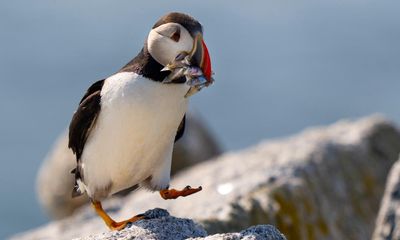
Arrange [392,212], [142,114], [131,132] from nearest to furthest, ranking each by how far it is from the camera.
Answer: [142,114], [131,132], [392,212]

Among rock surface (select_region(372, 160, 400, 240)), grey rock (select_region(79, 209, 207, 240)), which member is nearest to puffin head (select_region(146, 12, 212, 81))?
grey rock (select_region(79, 209, 207, 240))

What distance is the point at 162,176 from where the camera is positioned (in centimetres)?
1024

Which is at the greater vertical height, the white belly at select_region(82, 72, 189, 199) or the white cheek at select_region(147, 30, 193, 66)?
the white cheek at select_region(147, 30, 193, 66)

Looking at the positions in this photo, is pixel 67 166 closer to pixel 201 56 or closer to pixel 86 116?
pixel 86 116

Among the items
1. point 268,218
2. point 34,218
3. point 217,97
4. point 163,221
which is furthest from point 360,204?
point 217,97

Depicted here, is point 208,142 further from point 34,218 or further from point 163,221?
point 34,218

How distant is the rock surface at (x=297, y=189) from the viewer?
12.0m

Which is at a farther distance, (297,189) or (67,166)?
(67,166)

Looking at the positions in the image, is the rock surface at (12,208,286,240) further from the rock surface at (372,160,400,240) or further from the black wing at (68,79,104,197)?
the rock surface at (372,160,400,240)

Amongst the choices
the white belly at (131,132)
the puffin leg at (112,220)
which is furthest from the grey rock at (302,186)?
the white belly at (131,132)

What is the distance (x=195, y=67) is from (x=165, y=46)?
403 millimetres

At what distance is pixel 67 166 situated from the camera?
74.6 ft

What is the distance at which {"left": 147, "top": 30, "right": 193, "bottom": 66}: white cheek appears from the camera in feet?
31.2

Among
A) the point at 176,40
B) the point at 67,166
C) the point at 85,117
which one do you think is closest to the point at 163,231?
the point at 176,40
